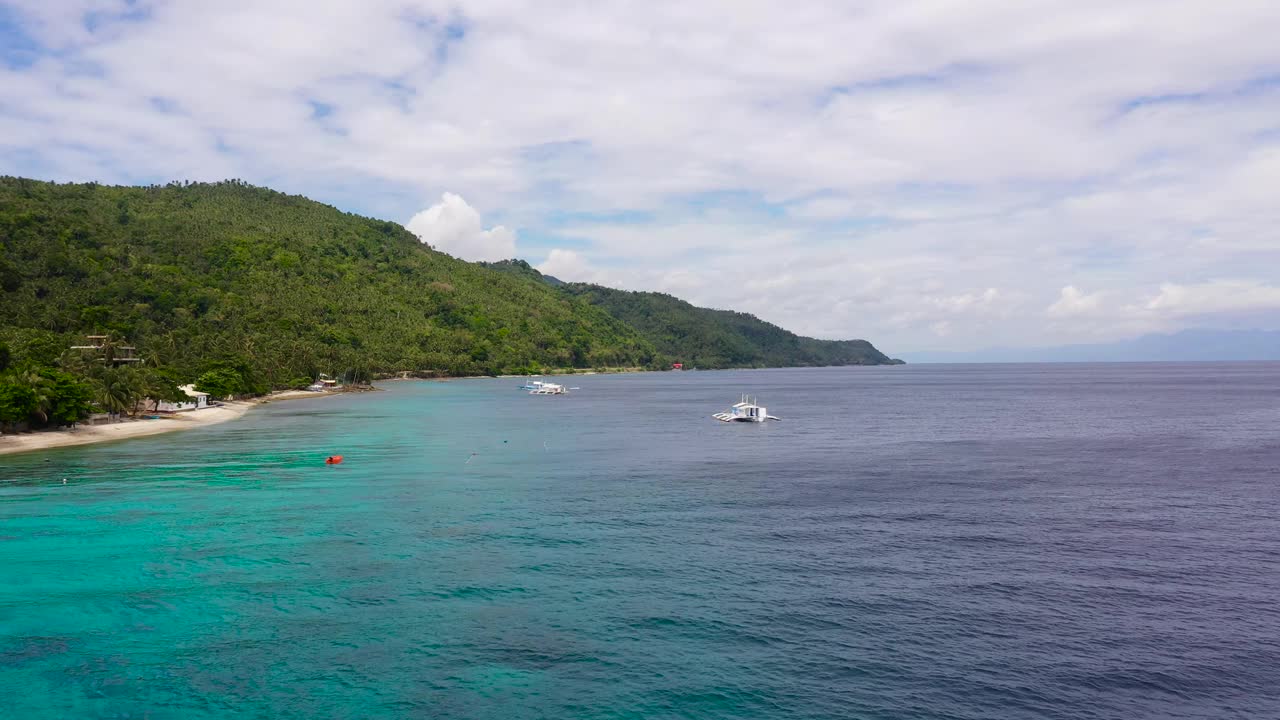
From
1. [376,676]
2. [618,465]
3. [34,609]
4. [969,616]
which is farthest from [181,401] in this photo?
[969,616]

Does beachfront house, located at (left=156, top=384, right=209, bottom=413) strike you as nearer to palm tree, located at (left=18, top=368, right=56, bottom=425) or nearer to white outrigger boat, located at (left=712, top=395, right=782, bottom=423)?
palm tree, located at (left=18, top=368, right=56, bottom=425)

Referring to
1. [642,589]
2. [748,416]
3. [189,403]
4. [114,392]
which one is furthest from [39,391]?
[748,416]

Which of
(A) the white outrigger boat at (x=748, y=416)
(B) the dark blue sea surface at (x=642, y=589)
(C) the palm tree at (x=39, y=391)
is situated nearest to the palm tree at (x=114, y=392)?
(C) the palm tree at (x=39, y=391)

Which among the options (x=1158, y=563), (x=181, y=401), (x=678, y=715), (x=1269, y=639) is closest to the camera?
(x=678, y=715)

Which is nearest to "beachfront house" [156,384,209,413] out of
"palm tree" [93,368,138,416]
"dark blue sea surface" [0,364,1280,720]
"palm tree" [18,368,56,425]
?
"palm tree" [93,368,138,416]

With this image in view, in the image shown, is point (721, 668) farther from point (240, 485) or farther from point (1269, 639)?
point (240, 485)

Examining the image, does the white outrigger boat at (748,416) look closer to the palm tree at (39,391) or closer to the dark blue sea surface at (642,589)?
the dark blue sea surface at (642,589)
